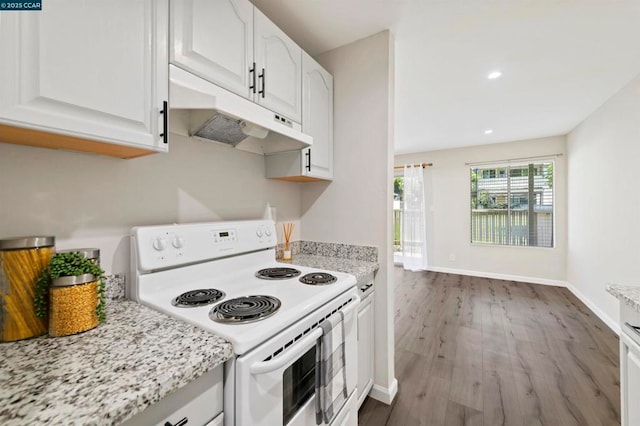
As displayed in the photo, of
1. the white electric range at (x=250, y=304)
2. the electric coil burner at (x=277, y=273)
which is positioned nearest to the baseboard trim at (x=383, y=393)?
the white electric range at (x=250, y=304)

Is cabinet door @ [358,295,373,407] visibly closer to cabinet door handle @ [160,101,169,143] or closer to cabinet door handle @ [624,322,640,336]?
cabinet door handle @ [624,322,640,336]

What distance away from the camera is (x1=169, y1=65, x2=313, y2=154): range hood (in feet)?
3.24

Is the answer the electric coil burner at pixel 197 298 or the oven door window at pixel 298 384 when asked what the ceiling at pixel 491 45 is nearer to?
the electric coil burner at pixel 197 298

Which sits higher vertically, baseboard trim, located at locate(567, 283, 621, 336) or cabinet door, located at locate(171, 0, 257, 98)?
cabinet door, located at locate(171, 0, 257, 98)

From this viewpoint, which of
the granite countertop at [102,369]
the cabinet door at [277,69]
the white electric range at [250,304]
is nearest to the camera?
the granite countertop at [102,369]

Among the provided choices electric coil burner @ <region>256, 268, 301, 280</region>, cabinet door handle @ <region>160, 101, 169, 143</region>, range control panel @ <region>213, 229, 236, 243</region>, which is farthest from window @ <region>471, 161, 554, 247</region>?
cabinet door handle @ <region>160, 101, 169, 143</region>

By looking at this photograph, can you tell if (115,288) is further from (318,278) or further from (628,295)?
(628,295)

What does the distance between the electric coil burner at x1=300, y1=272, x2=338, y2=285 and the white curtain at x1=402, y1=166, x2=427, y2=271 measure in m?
4.26

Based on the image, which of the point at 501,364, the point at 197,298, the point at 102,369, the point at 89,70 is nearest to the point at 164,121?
the point at 89,70

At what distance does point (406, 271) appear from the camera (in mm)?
5148

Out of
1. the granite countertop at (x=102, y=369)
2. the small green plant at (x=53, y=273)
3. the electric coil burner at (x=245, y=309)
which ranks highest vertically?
the small green plant at (x=53, y=273)

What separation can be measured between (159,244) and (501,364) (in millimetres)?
2655

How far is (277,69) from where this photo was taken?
147 cm

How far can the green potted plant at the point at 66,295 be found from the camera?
739 mm
